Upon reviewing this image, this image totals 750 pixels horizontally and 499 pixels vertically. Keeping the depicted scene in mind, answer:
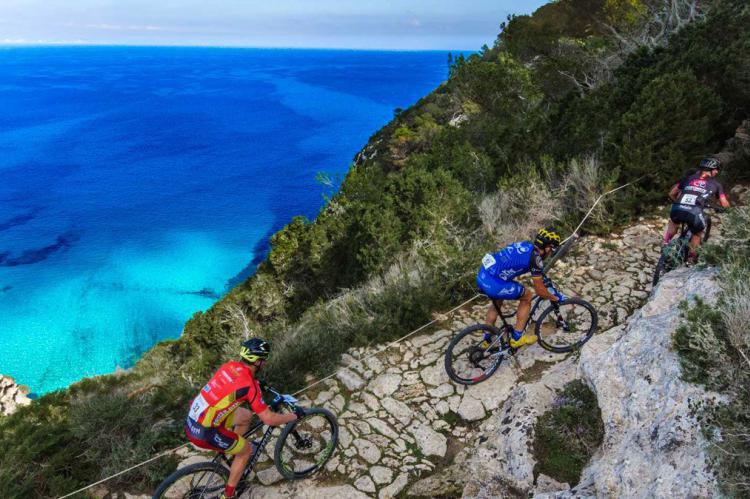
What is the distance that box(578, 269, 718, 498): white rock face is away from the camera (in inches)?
123

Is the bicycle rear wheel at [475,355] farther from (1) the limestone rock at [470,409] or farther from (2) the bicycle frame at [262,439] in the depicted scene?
(2) the bicycle frame at [262,439]

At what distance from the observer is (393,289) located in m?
8.79

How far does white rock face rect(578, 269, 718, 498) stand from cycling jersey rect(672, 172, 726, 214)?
79.2 inches

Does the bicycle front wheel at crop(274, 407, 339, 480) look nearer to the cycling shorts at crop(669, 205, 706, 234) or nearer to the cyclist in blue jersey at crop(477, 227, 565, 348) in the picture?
the cyclist in blue jersey at crop(477, 227, 565, 348)

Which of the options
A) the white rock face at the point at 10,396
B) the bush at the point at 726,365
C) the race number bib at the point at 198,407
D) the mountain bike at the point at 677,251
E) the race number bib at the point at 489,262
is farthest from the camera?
the white rock face at the point at 10,396

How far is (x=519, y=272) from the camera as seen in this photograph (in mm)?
5691

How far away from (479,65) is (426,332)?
2205 centimetres

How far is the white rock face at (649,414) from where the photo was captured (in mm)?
3131

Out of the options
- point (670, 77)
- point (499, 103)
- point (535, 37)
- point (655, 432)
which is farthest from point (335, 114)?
point (655, 432)

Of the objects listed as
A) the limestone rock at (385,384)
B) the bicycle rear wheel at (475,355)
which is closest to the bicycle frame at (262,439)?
the limestone rock at (385,384)

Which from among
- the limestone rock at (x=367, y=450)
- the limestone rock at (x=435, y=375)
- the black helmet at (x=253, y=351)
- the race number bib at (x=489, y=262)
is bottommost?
the limestone rock at (x=367, y=450)

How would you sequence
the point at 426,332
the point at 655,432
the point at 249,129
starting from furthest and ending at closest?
the point at 249,129 → the point at 426,332 → the point at 655,432

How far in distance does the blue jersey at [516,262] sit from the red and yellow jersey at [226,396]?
11.3ft

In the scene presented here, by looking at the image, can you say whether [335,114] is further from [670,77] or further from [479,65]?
[670,77]
